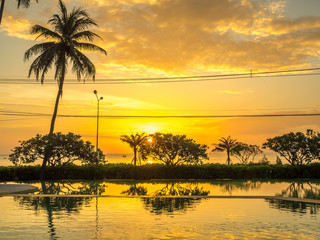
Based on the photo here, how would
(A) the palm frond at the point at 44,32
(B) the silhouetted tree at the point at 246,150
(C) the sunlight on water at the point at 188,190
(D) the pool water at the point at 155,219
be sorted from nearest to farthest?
(D) the pool water at the point at 155,219, (C) the sunlight on water at the point at 188,190, (A) the palm frond at the point at 44,32, (B) the silhouetted tree at the point at 246,150

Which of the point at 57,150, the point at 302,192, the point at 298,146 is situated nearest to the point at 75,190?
the point at 57,150

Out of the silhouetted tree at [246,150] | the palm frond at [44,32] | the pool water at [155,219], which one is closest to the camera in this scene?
the pool water at [155,219]

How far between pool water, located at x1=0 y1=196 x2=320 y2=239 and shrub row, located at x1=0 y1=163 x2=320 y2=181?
16.2 m

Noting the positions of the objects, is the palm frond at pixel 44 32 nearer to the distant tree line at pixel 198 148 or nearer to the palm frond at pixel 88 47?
the palm frond at pixel 88 47

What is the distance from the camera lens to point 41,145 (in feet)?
119

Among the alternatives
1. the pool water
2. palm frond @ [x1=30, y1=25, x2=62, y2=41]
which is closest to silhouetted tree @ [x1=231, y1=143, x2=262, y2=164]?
palm frond @ [x1=30, y1=25, x2=62, y2=41]

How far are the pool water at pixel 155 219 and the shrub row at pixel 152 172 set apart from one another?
16155 millimetres

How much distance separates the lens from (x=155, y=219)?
14.7m

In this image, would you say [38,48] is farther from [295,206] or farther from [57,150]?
[295,206]

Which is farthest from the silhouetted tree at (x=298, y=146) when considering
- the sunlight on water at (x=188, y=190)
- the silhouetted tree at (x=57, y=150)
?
the silhouetted tree at (x=57, y=150)

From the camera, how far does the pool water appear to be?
12.1 m

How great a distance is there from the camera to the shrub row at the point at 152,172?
1449 inches

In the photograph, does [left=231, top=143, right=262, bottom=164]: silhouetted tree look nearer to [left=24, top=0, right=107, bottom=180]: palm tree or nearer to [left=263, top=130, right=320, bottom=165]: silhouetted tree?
[left=263, top=130, right=320, bottom=165]: silhouetted tree

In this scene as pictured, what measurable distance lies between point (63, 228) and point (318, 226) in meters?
9.16
